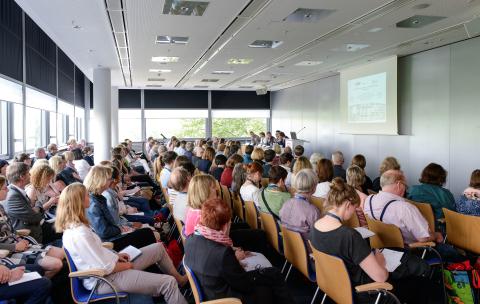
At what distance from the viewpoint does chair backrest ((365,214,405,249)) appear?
3.69 metres

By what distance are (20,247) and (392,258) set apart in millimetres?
3207

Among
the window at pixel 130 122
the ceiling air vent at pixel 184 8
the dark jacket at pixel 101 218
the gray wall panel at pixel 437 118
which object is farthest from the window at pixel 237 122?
the dark jacket at pixel 101 218

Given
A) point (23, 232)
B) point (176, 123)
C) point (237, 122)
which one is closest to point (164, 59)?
point (23, 232)

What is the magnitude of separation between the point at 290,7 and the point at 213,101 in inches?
583

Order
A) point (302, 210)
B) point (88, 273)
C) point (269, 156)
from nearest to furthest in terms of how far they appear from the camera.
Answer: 1. point (88, 273)
2. point (302, 210)
3. point (269, 156)

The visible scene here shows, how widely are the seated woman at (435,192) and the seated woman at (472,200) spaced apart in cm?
22

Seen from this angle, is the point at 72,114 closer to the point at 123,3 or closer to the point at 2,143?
the point at 2,143

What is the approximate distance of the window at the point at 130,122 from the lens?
20.3 meters

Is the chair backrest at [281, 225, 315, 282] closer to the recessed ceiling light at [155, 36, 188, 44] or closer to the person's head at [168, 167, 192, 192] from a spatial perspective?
the person's head at [168, 167, 192, 192]

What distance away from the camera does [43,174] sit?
495 cm

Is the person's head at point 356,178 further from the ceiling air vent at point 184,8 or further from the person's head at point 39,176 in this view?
the person's head at point 39,176

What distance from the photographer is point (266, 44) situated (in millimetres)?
9086

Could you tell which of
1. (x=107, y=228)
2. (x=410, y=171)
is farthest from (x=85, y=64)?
(x=410, y=171)

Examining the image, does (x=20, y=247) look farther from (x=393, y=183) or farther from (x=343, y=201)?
(x=393, y=183)
